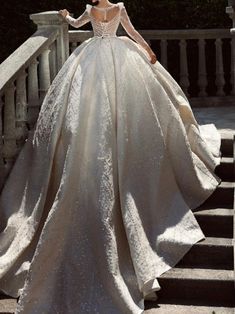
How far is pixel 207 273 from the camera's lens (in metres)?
5.80

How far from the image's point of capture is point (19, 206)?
6168mm

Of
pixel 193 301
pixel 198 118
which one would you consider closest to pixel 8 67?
pixel 193 301

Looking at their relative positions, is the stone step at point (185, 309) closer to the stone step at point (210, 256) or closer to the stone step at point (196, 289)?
the stone step at point (196, 289)

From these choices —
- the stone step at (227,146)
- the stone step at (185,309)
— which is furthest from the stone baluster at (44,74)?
the stone step at (185,309)

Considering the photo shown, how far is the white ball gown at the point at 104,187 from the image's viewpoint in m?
5.54

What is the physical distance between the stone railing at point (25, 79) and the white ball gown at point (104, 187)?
148mm

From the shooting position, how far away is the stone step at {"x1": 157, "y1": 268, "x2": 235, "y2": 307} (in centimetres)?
570

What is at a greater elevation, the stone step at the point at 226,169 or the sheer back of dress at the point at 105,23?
the sheer back of dress at the point at 105,23

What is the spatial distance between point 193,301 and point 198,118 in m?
3.47

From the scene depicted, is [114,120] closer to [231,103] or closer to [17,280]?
[17,280]

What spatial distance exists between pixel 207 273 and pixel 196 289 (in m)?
0.16

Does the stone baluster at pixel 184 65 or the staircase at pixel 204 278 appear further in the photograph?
the stone baluster at pixel 184 65

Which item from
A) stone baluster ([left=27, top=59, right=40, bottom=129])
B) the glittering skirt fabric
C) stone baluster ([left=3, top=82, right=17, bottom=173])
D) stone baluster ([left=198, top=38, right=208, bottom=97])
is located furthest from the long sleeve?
stone baluster ([left=198, top=38, right=208, bottom=97])

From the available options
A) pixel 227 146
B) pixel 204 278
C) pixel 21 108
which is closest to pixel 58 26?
pixel 21 108
